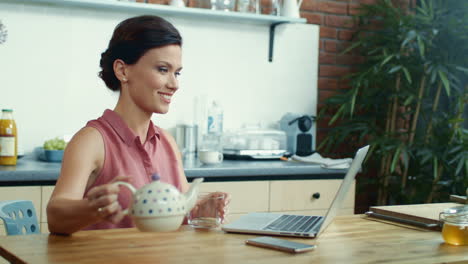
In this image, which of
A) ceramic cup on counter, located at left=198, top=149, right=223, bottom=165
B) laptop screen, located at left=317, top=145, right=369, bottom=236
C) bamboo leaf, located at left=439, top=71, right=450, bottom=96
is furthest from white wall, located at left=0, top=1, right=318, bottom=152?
laptop screen, located at left=317, top=145, right=369, bottom=236

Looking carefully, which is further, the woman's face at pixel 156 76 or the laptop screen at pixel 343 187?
the woman's face at pixel 156 76

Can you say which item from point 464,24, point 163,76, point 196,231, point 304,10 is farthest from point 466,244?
point 304,10

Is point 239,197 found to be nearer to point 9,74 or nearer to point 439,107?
point 9,74

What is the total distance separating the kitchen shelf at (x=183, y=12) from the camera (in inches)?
131

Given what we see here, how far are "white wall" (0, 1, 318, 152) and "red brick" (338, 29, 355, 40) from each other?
19 centimetres

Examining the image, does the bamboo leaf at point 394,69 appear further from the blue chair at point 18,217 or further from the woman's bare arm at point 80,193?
the blue chair at point 18,217

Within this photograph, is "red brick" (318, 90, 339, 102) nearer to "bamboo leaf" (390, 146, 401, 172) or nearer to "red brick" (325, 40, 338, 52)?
"red brick" (325, 40, 338, 52)

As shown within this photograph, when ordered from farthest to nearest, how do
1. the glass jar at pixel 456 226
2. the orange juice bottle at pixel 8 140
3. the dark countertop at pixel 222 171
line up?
1. the orange juice bottle at pixel 8 140
2. the dark countertop at pixel 222 171
3. the glass jar at pixel 456 226

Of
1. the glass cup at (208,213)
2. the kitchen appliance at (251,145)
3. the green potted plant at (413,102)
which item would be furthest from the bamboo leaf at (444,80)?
the glass cup at (208,213)

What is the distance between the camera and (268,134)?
3.69 m

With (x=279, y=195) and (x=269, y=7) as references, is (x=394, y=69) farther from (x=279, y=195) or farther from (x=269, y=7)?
(x=279, y=195)

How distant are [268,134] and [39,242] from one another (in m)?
2.34

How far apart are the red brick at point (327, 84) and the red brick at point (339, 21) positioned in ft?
1.17

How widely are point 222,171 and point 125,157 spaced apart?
3.98 feet
